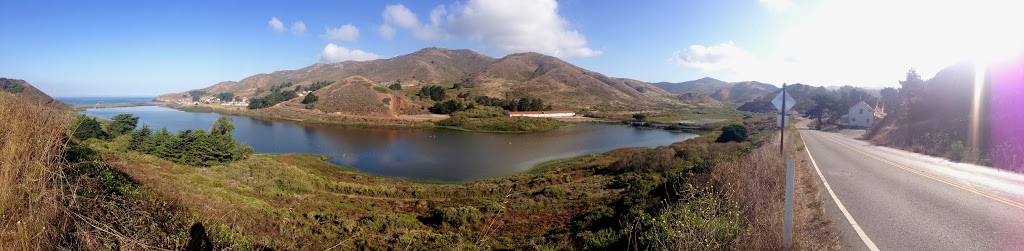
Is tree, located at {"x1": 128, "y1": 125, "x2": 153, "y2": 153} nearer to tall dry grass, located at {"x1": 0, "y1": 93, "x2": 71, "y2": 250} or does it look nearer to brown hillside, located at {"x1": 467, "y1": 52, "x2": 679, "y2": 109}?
tall dry grass, located at {"x1": 0, "y1": 93, "x2": 71, "y2": 250}

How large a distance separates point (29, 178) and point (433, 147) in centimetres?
4091

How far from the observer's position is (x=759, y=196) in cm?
716

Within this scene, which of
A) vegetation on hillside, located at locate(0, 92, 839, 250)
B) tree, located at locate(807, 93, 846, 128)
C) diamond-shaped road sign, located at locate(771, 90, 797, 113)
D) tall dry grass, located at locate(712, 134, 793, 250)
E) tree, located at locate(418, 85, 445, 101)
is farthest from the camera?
tree, located at locate(418, 85, 445, 101)

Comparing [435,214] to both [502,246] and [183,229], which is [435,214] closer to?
[502,246]

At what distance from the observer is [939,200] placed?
7652 millimetres

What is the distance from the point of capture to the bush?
46.8ft

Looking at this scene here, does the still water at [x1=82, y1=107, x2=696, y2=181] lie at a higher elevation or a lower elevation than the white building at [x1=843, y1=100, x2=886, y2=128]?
lower

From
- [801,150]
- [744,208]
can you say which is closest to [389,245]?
[744,208]

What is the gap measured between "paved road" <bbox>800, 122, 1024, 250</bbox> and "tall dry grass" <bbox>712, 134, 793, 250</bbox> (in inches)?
38.9

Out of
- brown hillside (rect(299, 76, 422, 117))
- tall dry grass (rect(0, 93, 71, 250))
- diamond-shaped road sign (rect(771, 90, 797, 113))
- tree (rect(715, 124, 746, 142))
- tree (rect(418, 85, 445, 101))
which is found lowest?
tree (rect(715, 124, 746, 142))

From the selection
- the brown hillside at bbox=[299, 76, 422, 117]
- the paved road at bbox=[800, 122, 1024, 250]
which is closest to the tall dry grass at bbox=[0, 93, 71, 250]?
the paved road at bbox=[800, 122, 1024, 250]

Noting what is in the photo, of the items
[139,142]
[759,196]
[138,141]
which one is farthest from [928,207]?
[138,141]

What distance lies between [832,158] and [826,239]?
39.9ft

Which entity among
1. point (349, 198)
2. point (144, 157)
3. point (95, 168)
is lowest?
point (349, 198)
